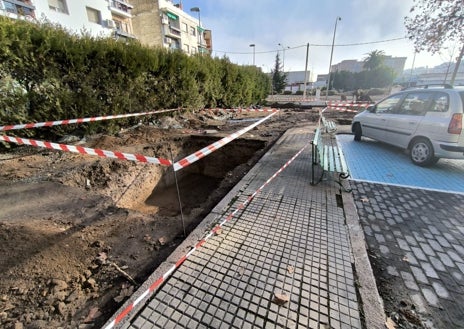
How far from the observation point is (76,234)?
2.79 metres

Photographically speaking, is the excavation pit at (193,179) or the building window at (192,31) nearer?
the excavation pit at (193,179)

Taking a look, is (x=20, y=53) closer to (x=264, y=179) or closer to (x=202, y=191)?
(x=202, y=191)

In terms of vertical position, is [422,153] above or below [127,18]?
below

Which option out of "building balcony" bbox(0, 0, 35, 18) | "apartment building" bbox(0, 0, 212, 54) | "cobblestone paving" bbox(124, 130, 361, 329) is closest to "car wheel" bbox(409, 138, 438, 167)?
"cobblestone paving" bbox(124, 130, 361, 329)

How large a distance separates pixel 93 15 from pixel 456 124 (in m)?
30.3

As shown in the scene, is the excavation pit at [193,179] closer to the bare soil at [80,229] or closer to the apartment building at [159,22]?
the bare soil at [80,229]

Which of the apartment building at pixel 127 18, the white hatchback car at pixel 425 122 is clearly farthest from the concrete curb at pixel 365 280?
the apartment building at pixel 127 18

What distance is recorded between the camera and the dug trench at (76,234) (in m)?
1.92

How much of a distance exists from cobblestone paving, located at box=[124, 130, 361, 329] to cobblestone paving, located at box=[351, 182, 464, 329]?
1.37 ft

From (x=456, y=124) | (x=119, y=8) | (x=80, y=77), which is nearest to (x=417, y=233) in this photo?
(x=456, y=124)

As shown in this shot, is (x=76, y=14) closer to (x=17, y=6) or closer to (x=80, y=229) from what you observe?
(x=17, y=6)

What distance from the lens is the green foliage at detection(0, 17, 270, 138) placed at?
5.45 metres

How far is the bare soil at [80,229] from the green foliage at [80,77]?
1.12m

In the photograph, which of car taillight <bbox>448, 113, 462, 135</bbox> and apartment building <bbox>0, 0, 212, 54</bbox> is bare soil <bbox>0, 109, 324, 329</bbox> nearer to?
car taillight <bbox>448, 113, 462, 135</bbox>
